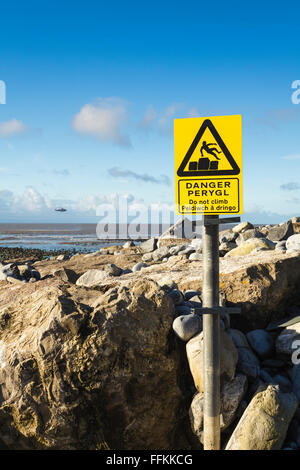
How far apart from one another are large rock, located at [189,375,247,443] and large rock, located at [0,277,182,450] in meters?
0.26

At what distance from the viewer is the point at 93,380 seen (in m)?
4.39

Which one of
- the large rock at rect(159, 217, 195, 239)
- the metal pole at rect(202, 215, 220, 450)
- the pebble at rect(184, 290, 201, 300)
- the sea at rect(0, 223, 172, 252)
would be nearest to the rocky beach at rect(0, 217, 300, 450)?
the metal pole at rect(202, 215, 220, 450)

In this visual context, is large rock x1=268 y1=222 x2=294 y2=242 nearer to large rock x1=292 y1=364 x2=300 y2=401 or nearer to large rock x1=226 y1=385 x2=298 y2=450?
large rock x1=292 y1=364 x2=300 y2=401

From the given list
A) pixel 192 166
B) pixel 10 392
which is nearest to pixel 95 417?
pixel 10 392

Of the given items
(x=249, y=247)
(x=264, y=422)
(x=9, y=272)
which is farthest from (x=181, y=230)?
(x=264, y=422)

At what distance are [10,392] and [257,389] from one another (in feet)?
9.01

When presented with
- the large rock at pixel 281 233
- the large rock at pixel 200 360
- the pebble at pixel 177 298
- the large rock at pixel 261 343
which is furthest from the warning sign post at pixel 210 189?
the large rock at pixel 281 233

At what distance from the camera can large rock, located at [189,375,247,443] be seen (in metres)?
4.44

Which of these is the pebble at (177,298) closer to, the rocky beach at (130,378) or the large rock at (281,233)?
the rocky beach at (130,378)

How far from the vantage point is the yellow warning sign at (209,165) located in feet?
12.5

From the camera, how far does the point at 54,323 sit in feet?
15.1

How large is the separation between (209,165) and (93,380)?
258cm
